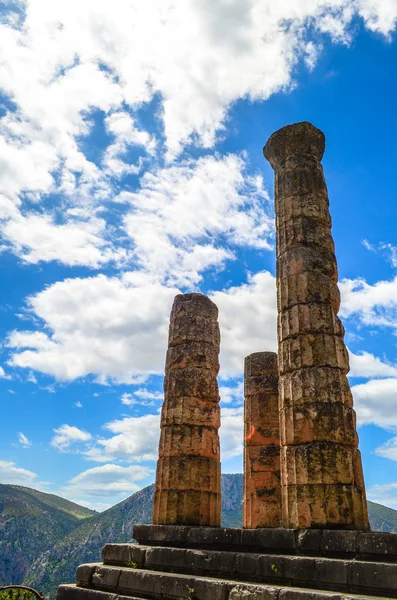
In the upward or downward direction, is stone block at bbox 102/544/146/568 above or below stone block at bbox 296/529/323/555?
below

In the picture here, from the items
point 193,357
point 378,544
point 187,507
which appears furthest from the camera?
point 193,357

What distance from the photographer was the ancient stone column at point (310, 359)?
27.8 ft

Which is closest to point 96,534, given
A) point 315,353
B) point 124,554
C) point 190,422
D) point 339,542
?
point 190,422

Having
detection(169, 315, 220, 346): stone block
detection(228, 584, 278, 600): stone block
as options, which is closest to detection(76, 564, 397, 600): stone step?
detection(228, 584, 278, 600): stone block

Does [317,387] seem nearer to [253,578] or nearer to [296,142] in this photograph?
[253,578]

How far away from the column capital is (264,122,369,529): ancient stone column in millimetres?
26

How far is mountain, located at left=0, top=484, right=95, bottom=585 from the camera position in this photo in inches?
2776

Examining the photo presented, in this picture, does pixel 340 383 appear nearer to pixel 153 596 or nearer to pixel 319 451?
pixel 319 451

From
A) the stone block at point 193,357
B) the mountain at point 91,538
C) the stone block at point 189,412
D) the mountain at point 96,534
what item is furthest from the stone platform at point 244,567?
the mountain at point 96,534

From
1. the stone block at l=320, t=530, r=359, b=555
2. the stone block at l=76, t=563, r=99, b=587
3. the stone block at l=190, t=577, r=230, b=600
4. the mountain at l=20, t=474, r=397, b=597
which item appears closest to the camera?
the stone block at l=320, t=530, r=359, b=555

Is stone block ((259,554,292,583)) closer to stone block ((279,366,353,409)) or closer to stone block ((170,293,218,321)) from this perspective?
stone block ((279,366,353,409))

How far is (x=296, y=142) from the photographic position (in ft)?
40.0

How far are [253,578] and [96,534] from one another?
260ft

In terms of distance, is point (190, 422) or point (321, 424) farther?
point (190, 422)
